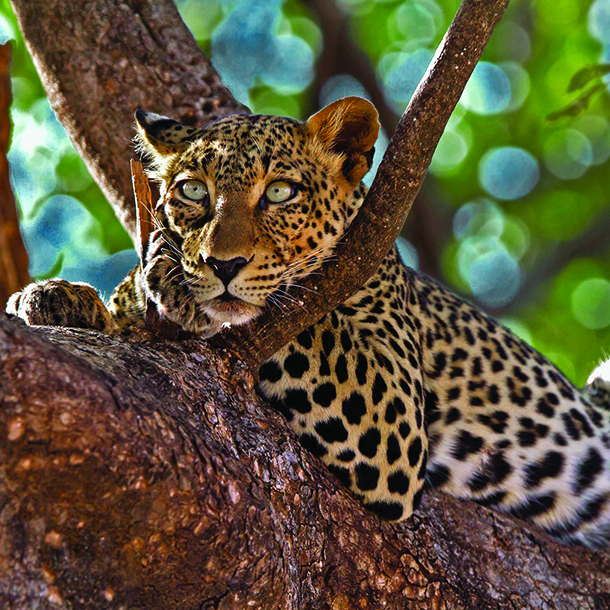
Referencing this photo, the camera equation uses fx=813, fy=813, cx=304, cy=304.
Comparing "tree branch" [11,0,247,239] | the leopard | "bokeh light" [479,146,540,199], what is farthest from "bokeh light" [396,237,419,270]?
the leopard

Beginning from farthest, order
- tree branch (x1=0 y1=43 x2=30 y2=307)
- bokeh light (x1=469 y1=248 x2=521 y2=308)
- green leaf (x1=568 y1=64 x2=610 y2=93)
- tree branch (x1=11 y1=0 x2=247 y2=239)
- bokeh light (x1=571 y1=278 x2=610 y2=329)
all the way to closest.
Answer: bokeh light (x1=571 y1=278 x2=610 y2=329), bokeh light (x1=469 y1=248 x2=521 y2=308), tree branch (x1=11 y1=0 x2=247 y2=239), green leaf (x1=568 y1=64 x2=610 y2=93), tree branch (x1=0 y1=43 x2=30 y2=307)

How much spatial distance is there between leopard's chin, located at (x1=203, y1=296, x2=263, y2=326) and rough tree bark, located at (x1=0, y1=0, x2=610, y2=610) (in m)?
0.15

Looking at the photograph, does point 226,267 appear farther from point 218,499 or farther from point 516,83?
point 516,83

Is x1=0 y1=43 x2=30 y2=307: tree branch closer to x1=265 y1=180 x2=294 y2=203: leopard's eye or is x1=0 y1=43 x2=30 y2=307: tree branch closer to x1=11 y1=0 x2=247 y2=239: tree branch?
x1=11 y1=0 x2=247 y2=239: tree branch

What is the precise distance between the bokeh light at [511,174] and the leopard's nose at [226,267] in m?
7.71

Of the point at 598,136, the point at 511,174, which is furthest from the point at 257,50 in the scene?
the point at 598,136

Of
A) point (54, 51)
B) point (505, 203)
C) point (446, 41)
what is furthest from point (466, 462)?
point (505, 203)

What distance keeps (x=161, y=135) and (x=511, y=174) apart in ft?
23.2

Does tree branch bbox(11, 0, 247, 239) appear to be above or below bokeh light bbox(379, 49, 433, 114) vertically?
below

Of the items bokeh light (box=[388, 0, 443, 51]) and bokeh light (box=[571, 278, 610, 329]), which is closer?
bokeh light (box=[571, 278, 610, 329])

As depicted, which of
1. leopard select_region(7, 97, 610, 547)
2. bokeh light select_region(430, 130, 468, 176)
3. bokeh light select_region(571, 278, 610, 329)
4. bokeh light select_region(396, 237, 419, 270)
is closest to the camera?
leopard select_region(7, 97, 610, 547)

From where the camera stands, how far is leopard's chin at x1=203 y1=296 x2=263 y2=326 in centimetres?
409

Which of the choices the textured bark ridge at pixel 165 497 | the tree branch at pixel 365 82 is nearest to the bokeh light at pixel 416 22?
the tree branch at pixel 365 82

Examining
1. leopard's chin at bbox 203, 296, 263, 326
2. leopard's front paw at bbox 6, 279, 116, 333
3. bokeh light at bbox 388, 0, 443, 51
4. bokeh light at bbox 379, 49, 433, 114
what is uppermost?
bokeh light at bbox 388, 0, 443, 51
